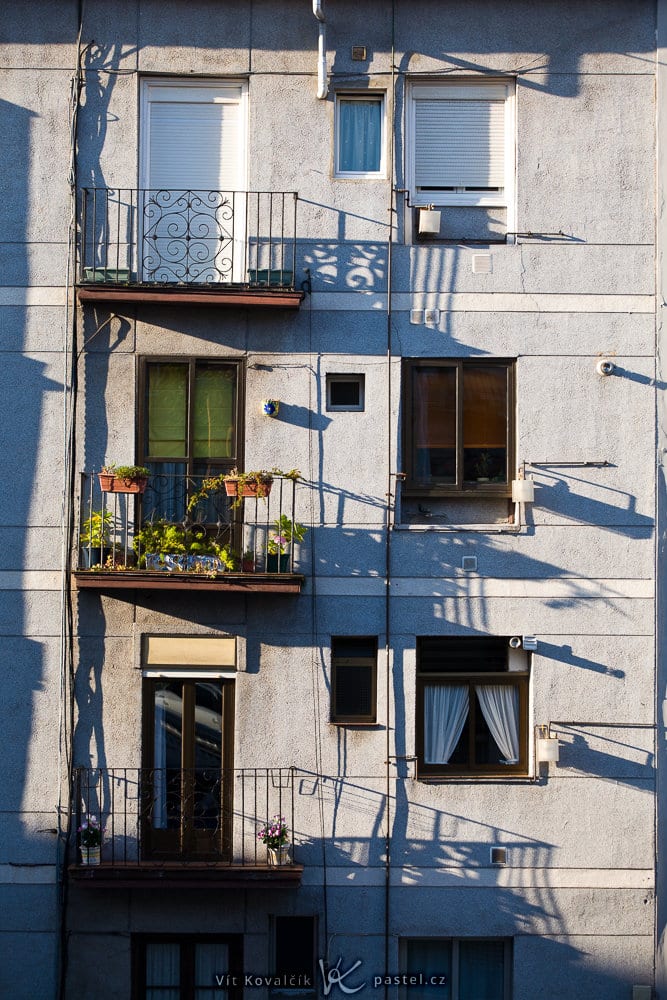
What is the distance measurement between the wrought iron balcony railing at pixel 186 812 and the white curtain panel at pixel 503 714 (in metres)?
2.22

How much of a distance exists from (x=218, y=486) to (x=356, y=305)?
2.47 metres

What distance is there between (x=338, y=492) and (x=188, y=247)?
3.17 meters

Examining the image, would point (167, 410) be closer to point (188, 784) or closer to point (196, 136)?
point (196, 136)

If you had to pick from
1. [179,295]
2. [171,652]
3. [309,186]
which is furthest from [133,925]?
[309,186]

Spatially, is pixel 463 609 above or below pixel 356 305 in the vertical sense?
below

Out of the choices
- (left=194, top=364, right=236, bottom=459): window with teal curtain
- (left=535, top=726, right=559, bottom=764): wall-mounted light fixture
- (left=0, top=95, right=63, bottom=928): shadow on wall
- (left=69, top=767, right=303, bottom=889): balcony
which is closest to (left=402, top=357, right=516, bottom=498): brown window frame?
(left=194, top=364, right=236, bottom=459): window with teal curtain

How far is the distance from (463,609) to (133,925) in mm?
4828

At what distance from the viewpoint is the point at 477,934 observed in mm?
12547

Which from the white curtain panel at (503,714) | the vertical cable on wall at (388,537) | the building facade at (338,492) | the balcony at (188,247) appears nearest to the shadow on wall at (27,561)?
the building facade at (338,492)

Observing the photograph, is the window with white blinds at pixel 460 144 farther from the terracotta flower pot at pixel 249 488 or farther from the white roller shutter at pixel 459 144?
the terracotta flower pot at pixel 249 488

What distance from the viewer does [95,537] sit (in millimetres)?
12484

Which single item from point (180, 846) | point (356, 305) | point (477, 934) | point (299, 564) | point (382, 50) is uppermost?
point (382, 50)

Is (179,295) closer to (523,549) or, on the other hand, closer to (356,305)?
(356,305)

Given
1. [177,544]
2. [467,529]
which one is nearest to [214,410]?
[177,544]
